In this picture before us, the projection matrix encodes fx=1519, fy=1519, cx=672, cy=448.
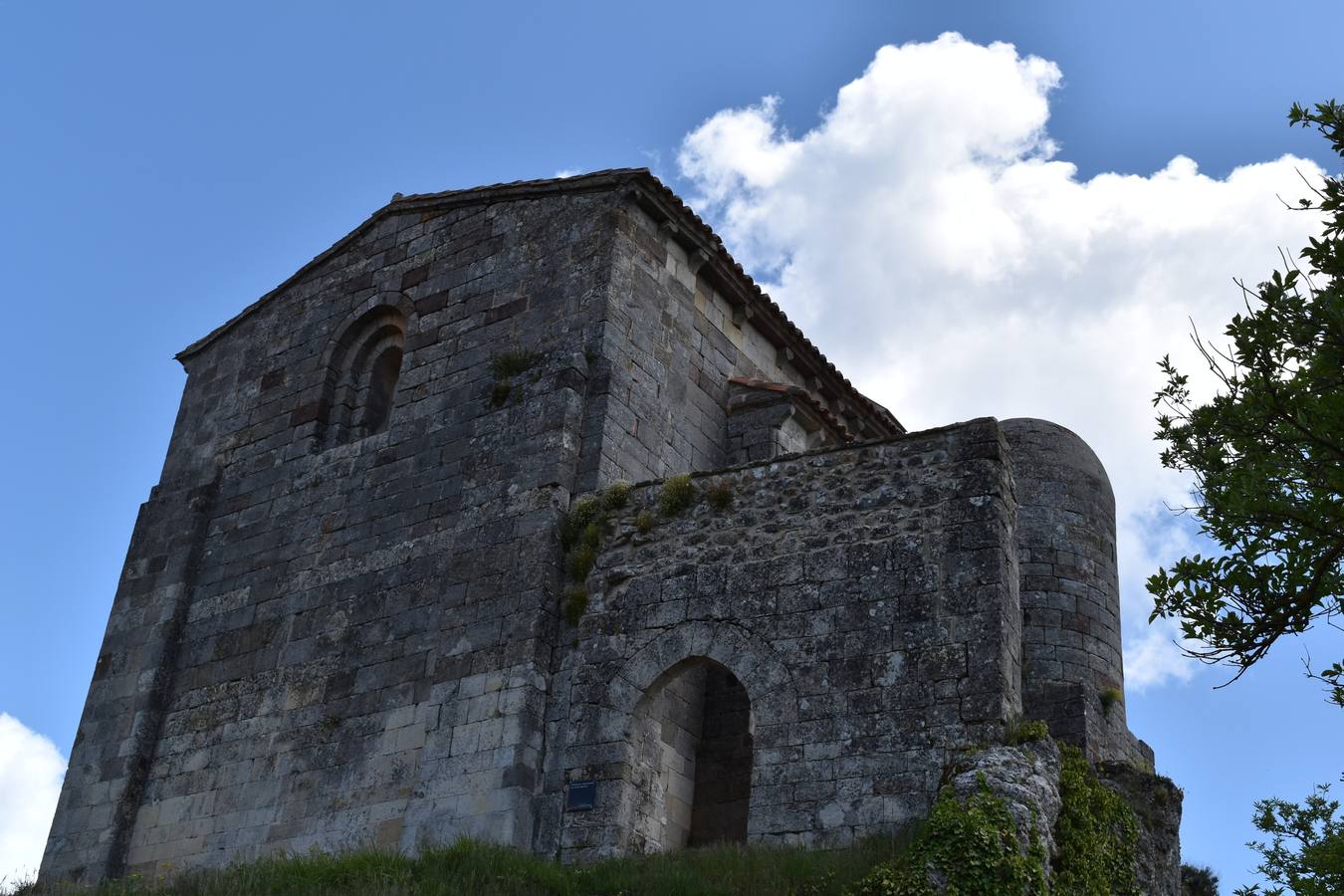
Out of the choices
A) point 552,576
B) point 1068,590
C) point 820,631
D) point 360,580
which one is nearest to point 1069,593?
point 1068,590

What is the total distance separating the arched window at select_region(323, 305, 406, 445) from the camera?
15.7 m

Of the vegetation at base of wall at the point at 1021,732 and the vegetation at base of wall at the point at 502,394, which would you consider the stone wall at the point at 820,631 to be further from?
the vegetation at base of wall at the point at 502,394

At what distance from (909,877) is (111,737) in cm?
874

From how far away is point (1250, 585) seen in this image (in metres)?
8.45

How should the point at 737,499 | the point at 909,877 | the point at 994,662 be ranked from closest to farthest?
the point at 909,877 → the point at 994,662 → the point at 737,499

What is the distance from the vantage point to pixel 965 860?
9.52 m

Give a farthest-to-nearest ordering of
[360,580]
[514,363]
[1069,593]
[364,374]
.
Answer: [364,374] → [1069,593] → [514,363] → [360,580]

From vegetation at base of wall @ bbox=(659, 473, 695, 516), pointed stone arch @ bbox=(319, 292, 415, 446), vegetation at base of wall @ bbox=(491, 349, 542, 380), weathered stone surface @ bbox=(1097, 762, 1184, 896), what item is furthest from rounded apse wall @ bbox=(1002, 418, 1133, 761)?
pointed stone arch @ bbox=(319, 292, 415, 446)

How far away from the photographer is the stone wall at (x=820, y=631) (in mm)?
10773

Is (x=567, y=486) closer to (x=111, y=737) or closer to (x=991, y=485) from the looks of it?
(x=991, y=485)

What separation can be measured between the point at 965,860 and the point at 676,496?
4.19m

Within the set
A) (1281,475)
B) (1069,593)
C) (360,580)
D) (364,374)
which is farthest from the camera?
(364,374)

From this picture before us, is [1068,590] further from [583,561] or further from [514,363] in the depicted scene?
[514,363]

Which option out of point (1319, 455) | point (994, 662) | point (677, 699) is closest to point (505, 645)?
point (677, 699)
